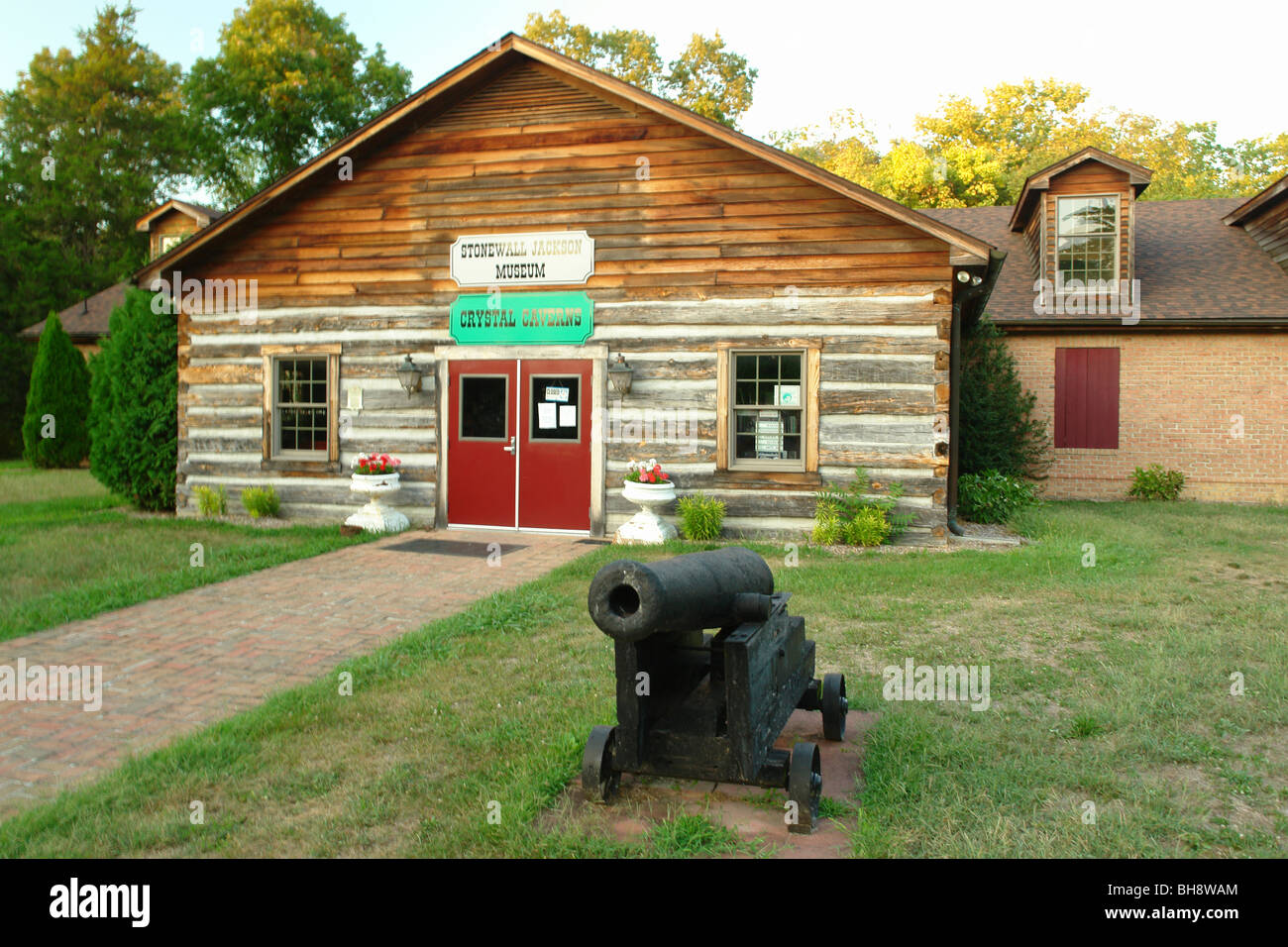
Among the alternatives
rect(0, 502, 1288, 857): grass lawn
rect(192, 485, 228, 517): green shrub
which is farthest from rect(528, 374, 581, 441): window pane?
rect(192, 485, 228, 517): green shrub

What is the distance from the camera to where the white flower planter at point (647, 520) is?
11.5 metres

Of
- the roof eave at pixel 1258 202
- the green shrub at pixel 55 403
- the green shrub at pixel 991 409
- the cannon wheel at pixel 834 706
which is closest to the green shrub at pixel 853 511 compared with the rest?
the green shrub at pixel 991 409

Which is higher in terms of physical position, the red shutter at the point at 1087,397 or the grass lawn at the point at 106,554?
the red shutter at the point at 1087,397

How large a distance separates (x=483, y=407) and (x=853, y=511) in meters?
5.29

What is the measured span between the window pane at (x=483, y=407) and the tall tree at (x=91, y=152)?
25.9m

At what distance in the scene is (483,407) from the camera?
12.9m

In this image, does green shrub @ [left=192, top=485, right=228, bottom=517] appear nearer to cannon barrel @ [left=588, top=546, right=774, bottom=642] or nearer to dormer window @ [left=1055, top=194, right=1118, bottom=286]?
cannon barrel @ [left=588, top=546, right=774, bottom=642]

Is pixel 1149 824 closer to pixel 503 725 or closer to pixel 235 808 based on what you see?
pixel 503 725

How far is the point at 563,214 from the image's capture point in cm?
1235

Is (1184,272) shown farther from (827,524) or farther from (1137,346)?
(827,524)

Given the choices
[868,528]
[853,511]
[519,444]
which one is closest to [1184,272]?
[853,511]

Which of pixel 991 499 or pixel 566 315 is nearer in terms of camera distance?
pixel 566 315

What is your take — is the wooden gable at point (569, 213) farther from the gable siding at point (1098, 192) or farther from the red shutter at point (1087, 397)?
the gable siding at point (1098, 192)
